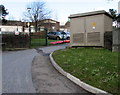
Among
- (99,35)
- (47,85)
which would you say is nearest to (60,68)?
(47,85)

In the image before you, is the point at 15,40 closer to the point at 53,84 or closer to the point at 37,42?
the point at 37,42

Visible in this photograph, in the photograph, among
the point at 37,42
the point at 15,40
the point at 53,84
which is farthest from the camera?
the point at 37,42

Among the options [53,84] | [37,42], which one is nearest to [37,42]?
[37,42]

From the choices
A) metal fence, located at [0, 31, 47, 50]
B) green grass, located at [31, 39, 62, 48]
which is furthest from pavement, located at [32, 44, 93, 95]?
green grass, located at [31, 39, 62, 48]

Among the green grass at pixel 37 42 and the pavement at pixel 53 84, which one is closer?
the pavement at pixel 53 84

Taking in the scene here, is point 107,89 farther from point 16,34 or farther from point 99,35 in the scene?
point 16,34

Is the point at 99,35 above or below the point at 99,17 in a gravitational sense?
below

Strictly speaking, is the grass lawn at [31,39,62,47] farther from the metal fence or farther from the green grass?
the metal fence

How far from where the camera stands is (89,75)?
5.84 meters

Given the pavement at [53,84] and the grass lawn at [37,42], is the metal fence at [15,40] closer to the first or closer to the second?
the grass lawn at [37,42]

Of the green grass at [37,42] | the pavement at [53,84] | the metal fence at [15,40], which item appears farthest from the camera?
the green grass at [37,42]

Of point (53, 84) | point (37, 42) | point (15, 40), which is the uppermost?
point (15, 40)

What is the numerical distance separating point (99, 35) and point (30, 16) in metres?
42.2

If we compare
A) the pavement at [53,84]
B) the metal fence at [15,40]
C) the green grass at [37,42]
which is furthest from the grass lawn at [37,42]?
the pavement at [53,84]
